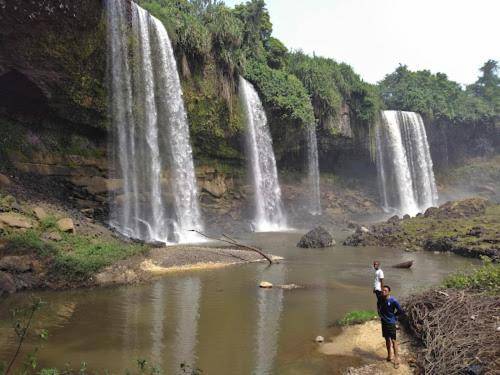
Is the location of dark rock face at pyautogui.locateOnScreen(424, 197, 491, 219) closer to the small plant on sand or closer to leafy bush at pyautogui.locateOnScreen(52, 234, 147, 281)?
leafy bush at pyautogui.locateOnScreen(52, 234, 147, 281)

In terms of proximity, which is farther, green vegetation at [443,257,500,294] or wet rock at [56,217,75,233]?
wet rock at [56,217,75,233]

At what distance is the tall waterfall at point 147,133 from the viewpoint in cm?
2497

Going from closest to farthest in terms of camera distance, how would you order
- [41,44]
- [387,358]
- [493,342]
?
[493,342] < [387,358] < [41,44]

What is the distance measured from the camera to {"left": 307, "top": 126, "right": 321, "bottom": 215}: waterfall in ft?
133

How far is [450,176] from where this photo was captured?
5666 centimetres

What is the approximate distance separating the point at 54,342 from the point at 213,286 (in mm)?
6273

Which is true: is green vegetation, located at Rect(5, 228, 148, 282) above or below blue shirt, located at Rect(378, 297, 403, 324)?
above

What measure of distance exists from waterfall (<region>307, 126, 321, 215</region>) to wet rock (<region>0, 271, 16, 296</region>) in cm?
2945

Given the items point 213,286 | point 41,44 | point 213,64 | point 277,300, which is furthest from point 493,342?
point 213,64

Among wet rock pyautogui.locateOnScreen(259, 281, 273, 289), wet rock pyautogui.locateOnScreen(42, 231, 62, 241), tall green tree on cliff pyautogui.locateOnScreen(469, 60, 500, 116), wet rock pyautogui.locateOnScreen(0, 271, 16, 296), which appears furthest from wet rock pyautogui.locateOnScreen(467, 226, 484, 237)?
tall green tree on cliff pyautogui.locateOnScreen(469, 60, 500, 116)

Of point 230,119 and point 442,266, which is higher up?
point 230,119

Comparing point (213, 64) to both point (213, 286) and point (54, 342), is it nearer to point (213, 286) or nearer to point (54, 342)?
point (213, 286)

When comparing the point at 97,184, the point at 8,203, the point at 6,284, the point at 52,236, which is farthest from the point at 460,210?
the point at 6,284

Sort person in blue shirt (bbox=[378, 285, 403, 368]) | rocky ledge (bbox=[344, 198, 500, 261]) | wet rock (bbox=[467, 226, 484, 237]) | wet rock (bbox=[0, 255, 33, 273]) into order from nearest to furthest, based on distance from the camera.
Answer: person in blue shirt (bbox=[378, 285, 403, 368])
wet rock (bbox=[0, 255, 33, 273])
rocky ledge (bbox=[344, 198, 500, 261])
wet rock (bbox=[467, 226, 484, 237])
